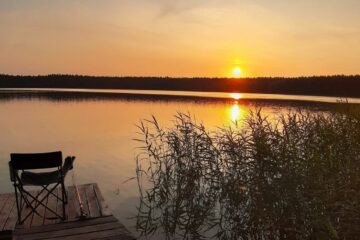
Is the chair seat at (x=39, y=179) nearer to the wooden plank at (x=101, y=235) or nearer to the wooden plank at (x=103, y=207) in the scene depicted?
the wooden plank at (x=103, y=207)

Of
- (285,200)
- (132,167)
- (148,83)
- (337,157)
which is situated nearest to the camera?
(285,200)

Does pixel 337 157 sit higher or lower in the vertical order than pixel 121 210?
higher

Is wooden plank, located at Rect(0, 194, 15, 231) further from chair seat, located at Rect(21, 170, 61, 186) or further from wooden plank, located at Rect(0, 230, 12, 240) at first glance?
chair seat, located at Rect(21, 170, 61, 186)

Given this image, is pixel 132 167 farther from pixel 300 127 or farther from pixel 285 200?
pixel 285 200

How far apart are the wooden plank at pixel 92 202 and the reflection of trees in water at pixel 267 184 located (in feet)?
2.98

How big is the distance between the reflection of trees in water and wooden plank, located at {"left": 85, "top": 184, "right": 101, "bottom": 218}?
2.98ft

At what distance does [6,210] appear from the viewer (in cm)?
633

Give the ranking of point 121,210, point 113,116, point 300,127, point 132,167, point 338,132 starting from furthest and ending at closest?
1. point 113,116
2. point 132,167
3. point 121,210
4. point 300,127
5. point 338,132

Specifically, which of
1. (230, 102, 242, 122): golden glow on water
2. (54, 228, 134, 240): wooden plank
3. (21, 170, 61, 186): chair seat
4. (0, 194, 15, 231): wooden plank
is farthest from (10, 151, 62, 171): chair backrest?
(230, 102, 242, 122): golden glow on water

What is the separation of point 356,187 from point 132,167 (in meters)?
8.64

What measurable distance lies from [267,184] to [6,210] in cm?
394

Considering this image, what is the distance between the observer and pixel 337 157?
19.0ft

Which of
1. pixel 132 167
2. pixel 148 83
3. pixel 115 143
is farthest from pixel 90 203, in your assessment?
pixel 148 83

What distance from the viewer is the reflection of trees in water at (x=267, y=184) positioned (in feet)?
15.6
